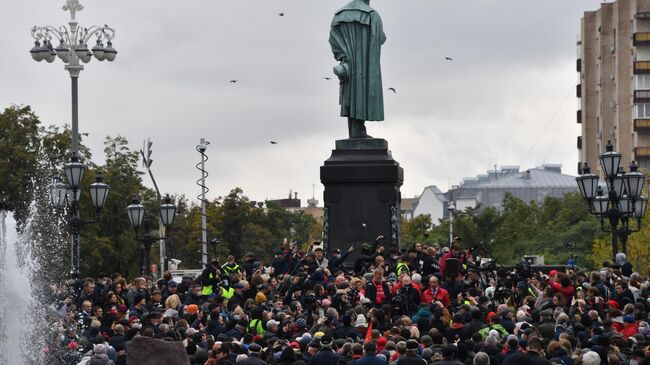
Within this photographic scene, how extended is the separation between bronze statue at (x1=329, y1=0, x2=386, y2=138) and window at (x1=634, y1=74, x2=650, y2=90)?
264 feet

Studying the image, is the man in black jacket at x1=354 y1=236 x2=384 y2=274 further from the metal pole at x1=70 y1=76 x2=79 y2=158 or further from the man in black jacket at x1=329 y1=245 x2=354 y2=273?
the metal pole at x1=70 y1=76 x2=79 y2=158

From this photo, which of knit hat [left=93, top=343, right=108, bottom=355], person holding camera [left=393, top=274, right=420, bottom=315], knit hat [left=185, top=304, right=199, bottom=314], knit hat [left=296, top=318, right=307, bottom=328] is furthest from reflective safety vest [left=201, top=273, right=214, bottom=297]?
knit hat [left=93, top=343, right=108, bottom=355]

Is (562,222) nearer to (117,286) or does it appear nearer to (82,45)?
(82,45)

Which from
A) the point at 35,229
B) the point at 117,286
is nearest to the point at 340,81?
the point at 117,286

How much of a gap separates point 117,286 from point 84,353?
3055 mm

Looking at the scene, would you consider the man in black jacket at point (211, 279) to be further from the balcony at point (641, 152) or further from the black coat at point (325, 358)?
the balcony at point (641, 152)

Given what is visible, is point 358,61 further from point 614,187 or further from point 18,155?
point 18,155

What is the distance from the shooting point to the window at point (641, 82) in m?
115

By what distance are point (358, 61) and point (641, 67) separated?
263ft

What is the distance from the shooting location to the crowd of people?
21797 mm

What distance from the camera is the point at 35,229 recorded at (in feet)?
176

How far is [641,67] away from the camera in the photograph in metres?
114

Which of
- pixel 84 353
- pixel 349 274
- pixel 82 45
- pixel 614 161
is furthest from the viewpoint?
pixel 82 45

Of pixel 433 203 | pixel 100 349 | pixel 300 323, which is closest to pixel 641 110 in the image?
pixel 433 203
